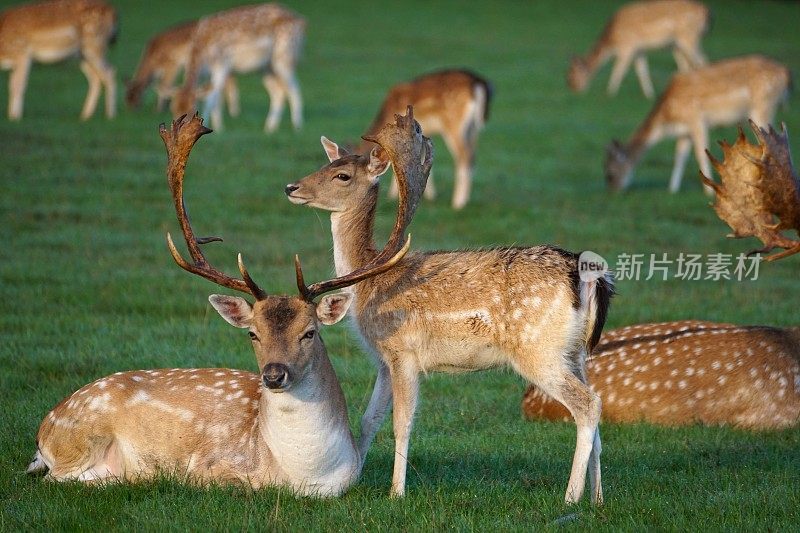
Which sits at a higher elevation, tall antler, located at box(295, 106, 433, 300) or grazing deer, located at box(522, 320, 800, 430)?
tall antler, located at box(295, 106, 433, 300)

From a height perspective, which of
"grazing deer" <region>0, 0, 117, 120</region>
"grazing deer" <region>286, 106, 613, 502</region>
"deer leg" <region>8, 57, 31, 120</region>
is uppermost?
"grazing deer" <region>286, 106, 613, 502</region>

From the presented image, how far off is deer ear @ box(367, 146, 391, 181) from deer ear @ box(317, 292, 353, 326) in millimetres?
1242

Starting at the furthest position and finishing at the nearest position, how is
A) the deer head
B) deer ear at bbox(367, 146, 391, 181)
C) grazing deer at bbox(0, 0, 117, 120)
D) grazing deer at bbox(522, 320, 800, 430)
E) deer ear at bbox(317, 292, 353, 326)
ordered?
grazing deer at bbox(0, 0, 117, 120) < grazing deer at bbox(522, 320, 800, 430) < deer ear at bbox(367, 146, 391, 181) < deer ear at bbox(317, 292, 353, 326) < the deer head

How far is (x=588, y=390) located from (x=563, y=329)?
0.28 metres

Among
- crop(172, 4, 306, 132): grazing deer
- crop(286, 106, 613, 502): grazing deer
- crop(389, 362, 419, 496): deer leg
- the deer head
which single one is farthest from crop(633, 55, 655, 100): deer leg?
the deer head

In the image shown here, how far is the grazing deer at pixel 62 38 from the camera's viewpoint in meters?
17.2

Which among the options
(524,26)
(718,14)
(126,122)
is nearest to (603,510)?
(126,122)

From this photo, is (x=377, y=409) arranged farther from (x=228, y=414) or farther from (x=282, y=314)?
(x=282, y=314)

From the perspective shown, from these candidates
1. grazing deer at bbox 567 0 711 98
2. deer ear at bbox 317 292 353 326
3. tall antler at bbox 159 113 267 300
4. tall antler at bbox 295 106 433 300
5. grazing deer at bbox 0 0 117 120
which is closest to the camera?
deer ear at bbox 317 292 353 326

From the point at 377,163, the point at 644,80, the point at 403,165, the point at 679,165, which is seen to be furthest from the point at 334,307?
the point at 644,80

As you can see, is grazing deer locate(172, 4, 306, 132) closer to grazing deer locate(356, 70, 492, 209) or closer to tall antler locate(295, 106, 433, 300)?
grazing deer locate(356, 70, 492, 209)

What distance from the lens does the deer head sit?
486cm

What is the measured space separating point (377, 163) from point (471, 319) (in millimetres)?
1287

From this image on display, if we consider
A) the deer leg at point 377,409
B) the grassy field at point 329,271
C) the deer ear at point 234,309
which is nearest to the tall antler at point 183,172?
the deer ear at point 234,309
